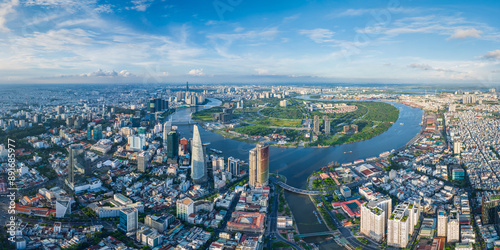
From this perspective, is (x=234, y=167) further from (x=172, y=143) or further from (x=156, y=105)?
(x=156, y=105)

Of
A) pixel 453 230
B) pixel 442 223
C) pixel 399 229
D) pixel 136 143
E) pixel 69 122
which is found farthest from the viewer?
pixel 69 122

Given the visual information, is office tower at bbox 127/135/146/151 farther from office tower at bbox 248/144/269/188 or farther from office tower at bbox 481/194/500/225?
office tower at bbox 481/194/500/225

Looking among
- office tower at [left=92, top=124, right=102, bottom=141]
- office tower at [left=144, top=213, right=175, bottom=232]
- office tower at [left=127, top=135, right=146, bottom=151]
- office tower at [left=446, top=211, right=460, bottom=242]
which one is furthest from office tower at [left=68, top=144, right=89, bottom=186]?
office tower at [left=446, top=211, right=460, bottom=242]

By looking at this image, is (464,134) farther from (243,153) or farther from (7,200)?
(7,200)

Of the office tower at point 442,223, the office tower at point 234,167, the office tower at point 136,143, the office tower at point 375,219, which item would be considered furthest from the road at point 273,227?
the office tower at point 136,143

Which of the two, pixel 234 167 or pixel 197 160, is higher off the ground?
pixel 197 160

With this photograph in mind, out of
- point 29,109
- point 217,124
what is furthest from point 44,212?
point 29,109

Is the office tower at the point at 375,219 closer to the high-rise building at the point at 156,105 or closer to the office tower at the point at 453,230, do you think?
the office tower at the point at 453,230

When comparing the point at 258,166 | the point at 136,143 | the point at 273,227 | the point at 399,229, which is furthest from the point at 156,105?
the point at 399,229
